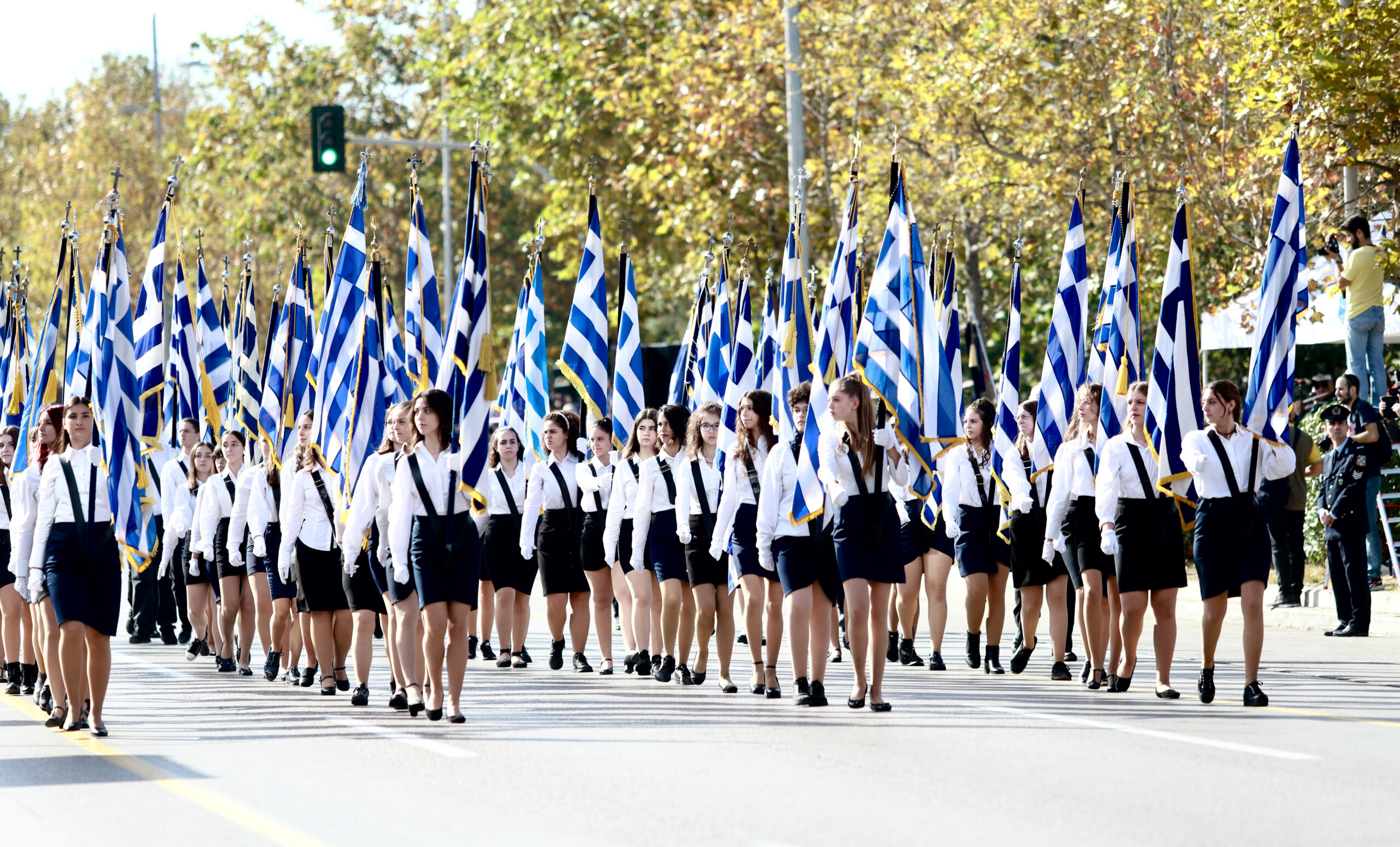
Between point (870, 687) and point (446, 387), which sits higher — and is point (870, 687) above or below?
below

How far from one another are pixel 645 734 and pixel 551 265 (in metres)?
35.9

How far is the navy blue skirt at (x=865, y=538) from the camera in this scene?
420 inches

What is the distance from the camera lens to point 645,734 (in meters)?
9.91

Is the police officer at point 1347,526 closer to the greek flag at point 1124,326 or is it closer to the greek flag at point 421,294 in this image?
the greek flag at point 1124,326

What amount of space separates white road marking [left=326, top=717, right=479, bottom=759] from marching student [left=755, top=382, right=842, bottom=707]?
7.63 feet

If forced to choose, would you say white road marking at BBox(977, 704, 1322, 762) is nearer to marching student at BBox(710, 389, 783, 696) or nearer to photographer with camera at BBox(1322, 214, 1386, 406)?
marching student at BBox(710, 389, 783, 696)

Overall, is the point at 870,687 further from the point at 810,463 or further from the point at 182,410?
the point at 182,410

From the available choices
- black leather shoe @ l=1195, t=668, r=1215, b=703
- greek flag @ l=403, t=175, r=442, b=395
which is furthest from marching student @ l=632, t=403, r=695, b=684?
black leather shoe @ l=1195, t=668, r=1215, b=703

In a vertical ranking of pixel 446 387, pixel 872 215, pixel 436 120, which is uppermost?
pixel 436 120

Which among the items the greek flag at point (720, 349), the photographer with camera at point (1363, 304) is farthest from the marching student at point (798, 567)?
the photographer with camera at point (1363, 304)

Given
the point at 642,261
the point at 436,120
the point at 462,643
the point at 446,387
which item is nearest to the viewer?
the point at 462,643

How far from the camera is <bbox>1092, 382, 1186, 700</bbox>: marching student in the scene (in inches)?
445

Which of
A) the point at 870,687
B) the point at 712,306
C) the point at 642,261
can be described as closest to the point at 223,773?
the point at 870,687

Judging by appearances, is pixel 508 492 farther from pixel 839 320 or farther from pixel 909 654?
pixel 909 654
